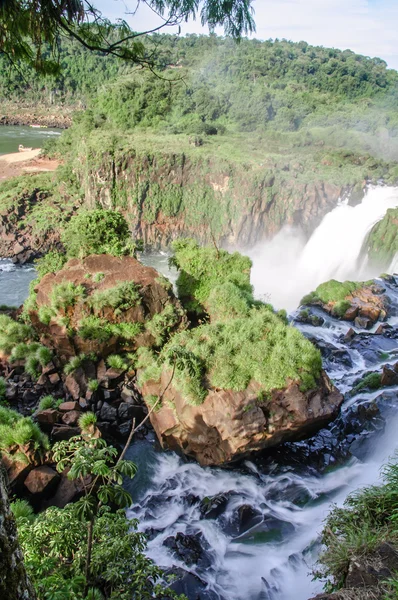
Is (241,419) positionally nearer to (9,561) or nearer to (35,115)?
(9,561)

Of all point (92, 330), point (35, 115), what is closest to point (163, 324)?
point (92, 330)

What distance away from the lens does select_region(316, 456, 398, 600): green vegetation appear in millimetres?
5320

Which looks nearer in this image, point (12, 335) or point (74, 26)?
point (74, 26)

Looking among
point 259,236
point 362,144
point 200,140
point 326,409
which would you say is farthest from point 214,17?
point 362,144

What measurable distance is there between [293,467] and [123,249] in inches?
308

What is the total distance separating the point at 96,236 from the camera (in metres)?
12.8

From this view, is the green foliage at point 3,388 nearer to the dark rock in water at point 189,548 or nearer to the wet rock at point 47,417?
the wet rock at point 47,417

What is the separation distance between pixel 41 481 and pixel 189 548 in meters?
3.19

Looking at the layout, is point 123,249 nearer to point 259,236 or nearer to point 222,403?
point 222,403

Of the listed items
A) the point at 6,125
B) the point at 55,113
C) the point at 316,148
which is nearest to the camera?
the point at 316,148

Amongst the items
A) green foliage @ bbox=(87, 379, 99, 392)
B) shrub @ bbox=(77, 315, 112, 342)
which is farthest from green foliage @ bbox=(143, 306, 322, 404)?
shrub @ bbox=(77, 315, 112, 342)

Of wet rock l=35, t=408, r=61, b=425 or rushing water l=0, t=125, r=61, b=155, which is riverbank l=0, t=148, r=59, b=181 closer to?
rushing water l=0, t=125, r=61, b=155

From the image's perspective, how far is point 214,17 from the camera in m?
4.55

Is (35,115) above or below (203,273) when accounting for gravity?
above
